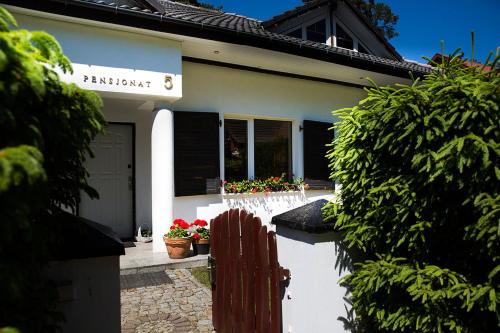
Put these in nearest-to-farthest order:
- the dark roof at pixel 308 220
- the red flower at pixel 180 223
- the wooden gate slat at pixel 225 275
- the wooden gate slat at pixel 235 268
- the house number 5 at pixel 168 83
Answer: the dark roof at pixel 308 220 → the wooden gate slat at pixel 235 268 → the wooden gate slat at pixel 225 275 → the house number 5 at pixel 168 83 → the red flower at pixel 180 223

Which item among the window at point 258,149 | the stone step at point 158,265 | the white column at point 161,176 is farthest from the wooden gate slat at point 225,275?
the window at point 258,149

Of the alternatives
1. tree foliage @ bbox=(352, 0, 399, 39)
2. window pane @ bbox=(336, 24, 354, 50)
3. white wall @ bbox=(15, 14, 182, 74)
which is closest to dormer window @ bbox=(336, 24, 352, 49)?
window pane @ bbox=(336, 24, 354, 50)

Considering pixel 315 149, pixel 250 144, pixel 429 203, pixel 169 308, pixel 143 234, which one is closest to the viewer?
pixel 429 203

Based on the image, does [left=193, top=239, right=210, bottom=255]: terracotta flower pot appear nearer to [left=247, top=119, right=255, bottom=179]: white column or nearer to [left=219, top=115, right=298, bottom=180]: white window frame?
[left=219, top=115, right=298, bottom=180]: white window frame

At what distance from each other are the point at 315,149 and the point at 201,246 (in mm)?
3958

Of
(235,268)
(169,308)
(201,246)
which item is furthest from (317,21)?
(235,268)

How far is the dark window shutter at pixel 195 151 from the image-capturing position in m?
6.87

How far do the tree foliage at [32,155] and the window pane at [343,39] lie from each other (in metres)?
10.8

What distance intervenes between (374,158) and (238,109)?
5730mm

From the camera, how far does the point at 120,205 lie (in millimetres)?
7727

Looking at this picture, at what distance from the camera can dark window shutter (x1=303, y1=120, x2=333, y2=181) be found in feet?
28.7

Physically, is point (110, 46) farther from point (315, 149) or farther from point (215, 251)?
point (315, 149)

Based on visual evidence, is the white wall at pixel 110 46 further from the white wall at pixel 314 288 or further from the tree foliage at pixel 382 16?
the tree foliage at pixel 382 16

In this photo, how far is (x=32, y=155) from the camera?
1.07 m
